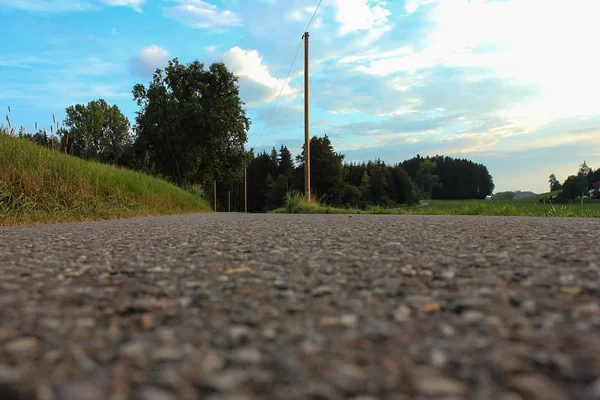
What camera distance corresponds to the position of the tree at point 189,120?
25547mm

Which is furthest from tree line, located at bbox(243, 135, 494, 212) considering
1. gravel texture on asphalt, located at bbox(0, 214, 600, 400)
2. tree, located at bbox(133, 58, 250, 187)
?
gravel texture on asphalt, located at bbox(0, 214, 600, 400)

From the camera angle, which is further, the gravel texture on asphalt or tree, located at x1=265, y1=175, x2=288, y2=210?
tree, located at x1=265, y1=175, x2=288, y2=210

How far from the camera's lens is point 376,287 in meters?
1.44

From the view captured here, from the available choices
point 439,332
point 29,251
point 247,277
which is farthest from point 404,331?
point 29,251

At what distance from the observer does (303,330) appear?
1.03 meters

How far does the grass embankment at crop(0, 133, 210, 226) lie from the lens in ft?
19.0

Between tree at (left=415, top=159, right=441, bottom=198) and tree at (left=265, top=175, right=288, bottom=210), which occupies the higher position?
tree at (left=415, top=159, right=441, bottom=198)

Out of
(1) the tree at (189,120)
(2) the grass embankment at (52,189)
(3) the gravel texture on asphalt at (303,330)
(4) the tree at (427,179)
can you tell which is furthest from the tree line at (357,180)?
(3) the gravel texture on asphalt at (303,330)

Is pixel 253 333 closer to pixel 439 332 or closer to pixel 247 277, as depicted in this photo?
pixel 439 332

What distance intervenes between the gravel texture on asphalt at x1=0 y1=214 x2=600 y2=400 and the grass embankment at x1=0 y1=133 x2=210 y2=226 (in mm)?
4656

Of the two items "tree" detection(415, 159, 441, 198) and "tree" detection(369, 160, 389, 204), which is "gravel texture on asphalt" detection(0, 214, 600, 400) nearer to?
"tree" detection(369, 160, 389, 204)

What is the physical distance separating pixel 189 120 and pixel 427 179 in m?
58.9

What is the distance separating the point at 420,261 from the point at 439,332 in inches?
38.1

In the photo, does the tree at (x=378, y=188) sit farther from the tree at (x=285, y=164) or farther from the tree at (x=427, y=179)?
the tree at (x=427, y=179)
